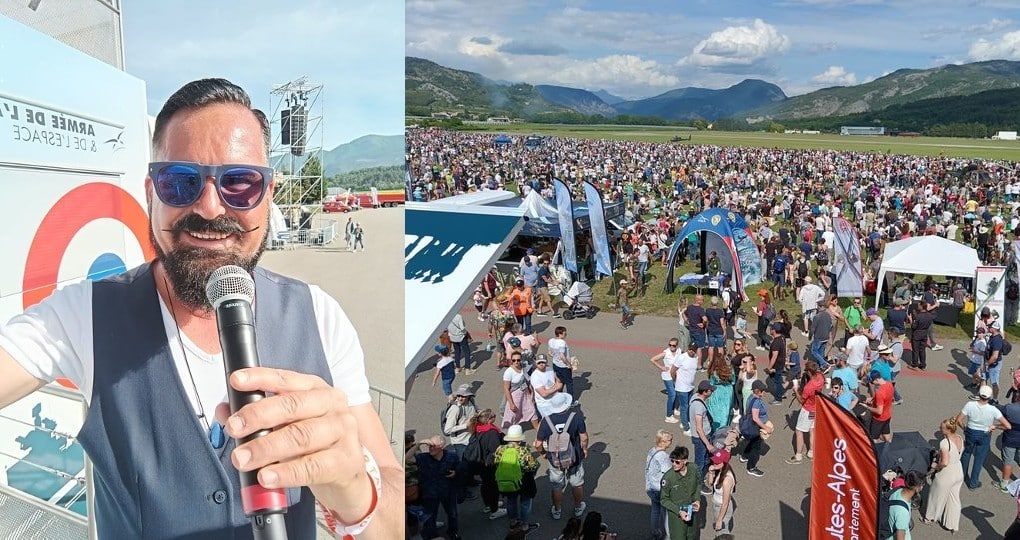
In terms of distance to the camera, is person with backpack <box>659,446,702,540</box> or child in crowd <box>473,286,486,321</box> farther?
child in crowd <box>473,286,486,321</box>

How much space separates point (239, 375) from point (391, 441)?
4.46 ft

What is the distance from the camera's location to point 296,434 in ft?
5.50

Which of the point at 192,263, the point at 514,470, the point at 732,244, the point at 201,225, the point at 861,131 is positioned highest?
the point at 861,131

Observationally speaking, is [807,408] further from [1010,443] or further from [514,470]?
[514,470]

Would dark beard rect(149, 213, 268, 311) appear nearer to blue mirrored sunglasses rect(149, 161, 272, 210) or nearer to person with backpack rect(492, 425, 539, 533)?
blue mirrored sunglasses rect(149, 161, 272, 210)

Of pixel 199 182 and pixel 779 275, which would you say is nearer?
pixel 199 182

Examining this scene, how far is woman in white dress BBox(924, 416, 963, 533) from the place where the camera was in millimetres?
5715

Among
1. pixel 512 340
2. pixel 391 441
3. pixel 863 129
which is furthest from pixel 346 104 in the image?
pixel 863 129

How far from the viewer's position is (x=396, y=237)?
303 centimetres

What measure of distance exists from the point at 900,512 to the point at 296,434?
198 inches

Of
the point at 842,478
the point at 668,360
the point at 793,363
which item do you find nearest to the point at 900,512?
the point at 842,478

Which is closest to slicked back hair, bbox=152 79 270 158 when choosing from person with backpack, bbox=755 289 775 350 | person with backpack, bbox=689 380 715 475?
person with backpack, bbox=689 380 715 475

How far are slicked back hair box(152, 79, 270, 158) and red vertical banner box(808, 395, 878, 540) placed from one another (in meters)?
4.05

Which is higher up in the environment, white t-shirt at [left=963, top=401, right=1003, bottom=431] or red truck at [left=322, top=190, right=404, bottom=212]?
red truck at [left=322, top=190, right=404, bottom=212]
